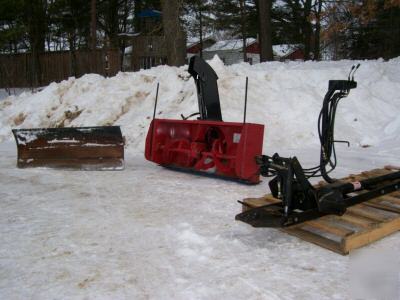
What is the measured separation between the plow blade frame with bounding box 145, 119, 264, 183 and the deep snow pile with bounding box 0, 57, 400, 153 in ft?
5.78

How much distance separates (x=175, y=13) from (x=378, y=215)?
981cm

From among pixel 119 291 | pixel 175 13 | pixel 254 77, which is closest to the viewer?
pixel 119 291

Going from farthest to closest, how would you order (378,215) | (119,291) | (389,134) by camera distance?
(389,134)
(378,215)
(119,291)

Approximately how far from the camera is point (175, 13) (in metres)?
12.5

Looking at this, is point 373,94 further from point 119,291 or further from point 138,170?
point 119,291

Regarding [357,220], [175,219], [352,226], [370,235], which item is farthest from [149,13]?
[370,235]

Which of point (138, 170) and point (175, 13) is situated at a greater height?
point (175, 13)

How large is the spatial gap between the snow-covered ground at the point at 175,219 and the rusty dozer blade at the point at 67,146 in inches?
11.4

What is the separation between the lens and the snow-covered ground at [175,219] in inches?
118

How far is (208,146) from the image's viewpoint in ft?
20.6

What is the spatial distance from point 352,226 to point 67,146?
4.58 m

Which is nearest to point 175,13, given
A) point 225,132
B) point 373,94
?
point 373,94

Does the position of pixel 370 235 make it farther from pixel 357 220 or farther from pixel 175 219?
pixel 175 219

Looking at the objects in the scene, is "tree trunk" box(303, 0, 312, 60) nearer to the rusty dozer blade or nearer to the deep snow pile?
→ the deep snow pile
